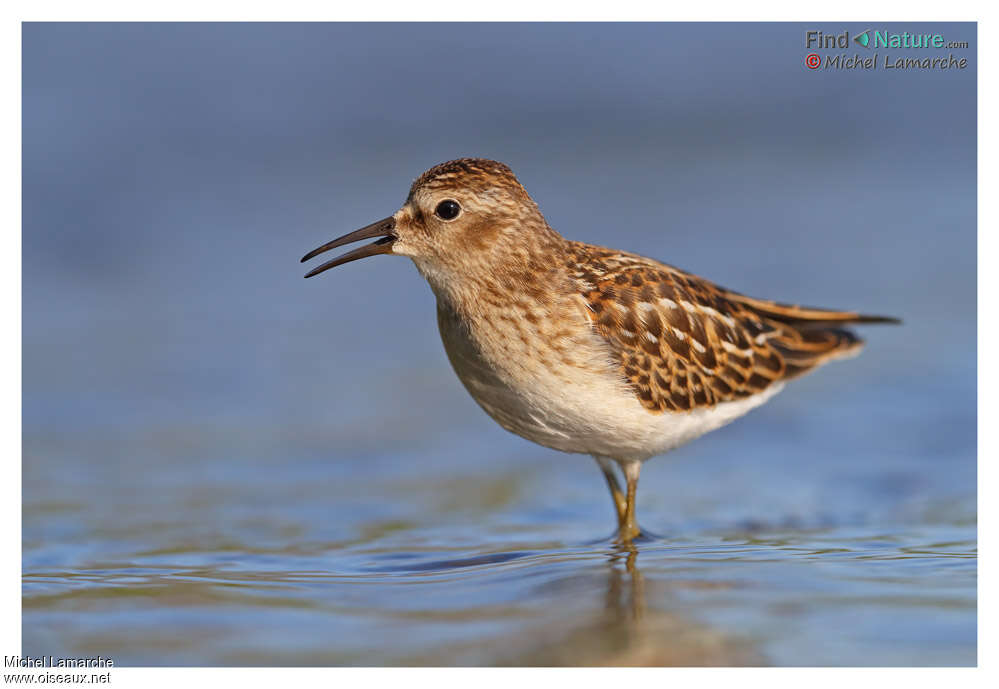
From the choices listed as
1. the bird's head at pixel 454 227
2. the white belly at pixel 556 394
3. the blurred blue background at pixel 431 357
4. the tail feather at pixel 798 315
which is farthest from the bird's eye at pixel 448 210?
the tail feather at pixel 798 315

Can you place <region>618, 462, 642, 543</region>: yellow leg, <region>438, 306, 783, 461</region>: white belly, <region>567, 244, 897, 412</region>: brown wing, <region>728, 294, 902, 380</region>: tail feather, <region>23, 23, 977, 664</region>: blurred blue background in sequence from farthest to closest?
<region>728, 294, 902, 380</region>: tail feather, <region>618, 462, 642, 543</region>: yellow leg, <region>567, 244, 897, 412</region>: brown wing, <region>438, 306, 783, 461</region>: white belly, <region>23, 23, 977, 664</region>: blurred blue background

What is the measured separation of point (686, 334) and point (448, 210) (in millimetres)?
1764

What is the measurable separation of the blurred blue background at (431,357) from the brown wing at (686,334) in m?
0.98

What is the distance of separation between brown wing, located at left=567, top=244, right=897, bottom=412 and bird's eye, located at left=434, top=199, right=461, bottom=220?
0.83 metres

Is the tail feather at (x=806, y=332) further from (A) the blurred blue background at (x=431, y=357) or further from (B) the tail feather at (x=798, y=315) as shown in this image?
(A) the blurred blue background at (x=431, y=357)

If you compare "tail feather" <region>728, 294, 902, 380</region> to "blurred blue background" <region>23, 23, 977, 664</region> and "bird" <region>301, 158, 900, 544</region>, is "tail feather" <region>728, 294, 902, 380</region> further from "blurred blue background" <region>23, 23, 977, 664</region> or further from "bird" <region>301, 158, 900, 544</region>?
"blurred blue background" <region>23, 23, 977, 664</region>

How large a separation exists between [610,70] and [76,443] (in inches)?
462

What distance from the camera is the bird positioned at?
253 inches

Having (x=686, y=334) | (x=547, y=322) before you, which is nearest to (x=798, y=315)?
(x=686, y=334)

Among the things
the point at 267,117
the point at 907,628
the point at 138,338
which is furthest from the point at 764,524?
the point at 267,117

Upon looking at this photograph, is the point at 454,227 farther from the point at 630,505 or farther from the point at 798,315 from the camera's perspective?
the point at 798,315

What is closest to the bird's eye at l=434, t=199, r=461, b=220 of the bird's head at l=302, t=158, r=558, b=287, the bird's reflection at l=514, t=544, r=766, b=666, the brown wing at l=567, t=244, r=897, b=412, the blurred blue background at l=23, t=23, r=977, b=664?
the bird's head at l=302, t=158, r=558, b=287

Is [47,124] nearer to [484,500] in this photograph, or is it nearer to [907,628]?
[484,500]

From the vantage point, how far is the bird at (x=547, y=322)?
641 cm
